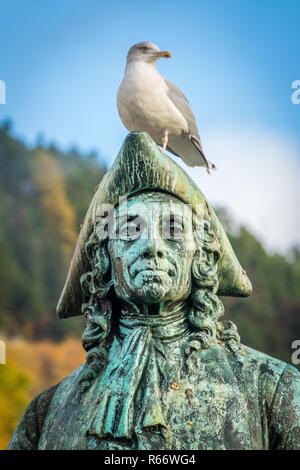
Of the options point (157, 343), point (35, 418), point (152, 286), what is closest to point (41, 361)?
point (35, 418)

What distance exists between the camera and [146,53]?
6.75m

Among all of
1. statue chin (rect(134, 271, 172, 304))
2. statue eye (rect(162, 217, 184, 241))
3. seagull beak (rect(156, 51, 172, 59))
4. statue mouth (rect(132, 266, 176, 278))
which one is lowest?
statue chin (rect(134, 271, 172, 304))

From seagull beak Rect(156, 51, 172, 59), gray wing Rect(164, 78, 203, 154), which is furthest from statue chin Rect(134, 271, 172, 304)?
seagull beak Rect(156, 51, 172, 59)

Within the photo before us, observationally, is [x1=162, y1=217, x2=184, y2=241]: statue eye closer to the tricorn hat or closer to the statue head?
the statue head

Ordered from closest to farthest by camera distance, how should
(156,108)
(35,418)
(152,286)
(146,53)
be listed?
1. (152,286)
2. (35,418)
3. (156,108)
4. (146,53)

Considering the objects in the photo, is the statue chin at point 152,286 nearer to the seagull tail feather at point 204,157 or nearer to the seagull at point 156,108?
the seagull at point 156,108

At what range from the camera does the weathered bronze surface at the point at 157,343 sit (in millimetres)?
4184

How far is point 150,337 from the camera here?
4.51 metres

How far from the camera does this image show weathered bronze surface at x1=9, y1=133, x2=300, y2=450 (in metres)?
4.18

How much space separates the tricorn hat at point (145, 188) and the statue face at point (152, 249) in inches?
3.0

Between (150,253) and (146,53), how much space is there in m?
2.72

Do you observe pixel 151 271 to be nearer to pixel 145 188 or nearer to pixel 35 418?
pixel 145 188
